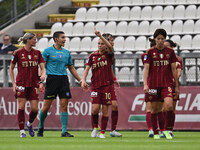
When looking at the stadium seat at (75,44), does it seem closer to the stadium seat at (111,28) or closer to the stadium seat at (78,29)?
the stadium seat at (78,29)

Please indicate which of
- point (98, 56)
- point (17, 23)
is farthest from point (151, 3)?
point (98, 56)

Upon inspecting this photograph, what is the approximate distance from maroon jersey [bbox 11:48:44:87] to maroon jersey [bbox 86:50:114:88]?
1.11 meters

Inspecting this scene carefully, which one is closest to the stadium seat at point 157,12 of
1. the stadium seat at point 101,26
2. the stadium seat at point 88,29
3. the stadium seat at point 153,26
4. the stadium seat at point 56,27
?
the stadium seat at point 153,26

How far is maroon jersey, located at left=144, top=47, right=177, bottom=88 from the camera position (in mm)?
11023

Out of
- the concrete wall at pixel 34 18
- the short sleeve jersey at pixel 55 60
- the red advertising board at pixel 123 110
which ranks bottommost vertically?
the red advertising board at pixel 123 110

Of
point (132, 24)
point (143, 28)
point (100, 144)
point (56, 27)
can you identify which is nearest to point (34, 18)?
point (56, 27)

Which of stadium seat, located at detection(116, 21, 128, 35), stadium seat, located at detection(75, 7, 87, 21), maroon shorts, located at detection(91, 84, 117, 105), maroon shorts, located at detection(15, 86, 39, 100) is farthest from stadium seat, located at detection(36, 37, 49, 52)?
maroon shorts, located at detection(91, 84, 117, 105)

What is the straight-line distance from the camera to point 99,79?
39.7ft

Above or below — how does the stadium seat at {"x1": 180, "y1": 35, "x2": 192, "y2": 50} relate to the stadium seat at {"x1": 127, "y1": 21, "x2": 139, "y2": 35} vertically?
below

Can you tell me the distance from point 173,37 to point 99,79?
869 cm

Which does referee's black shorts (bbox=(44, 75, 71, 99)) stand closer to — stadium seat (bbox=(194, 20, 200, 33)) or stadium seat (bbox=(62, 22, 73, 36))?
stadium seat (bbox=(194, 20, 200, 33))

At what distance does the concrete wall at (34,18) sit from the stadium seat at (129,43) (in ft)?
16.4

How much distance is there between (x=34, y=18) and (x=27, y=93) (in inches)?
480

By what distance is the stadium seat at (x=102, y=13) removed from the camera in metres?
23.1
